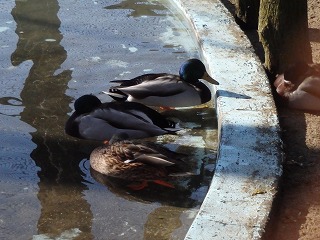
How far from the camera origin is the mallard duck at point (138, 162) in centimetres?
559

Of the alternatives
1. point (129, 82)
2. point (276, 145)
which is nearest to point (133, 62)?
point (129, 82)

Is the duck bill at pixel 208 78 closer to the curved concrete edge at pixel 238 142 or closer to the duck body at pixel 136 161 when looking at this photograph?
the curved concrete edge at pixel 238 142

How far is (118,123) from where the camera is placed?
637cm

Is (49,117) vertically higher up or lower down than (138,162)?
lower down

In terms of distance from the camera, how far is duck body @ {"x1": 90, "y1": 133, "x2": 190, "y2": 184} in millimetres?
5586

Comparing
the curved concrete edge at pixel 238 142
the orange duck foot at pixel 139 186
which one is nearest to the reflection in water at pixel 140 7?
the curved concrete edge at pixel 238 142

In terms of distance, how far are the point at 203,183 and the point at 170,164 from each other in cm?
26

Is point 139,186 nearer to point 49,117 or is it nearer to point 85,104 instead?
point 85,104

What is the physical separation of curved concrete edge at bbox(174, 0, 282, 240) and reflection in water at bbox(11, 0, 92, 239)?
834mm

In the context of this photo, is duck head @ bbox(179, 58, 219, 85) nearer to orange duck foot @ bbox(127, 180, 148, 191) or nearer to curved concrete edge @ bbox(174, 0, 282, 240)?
curved concrete edge @ bbox(174, 0, 282, 240)

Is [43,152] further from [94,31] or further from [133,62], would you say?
[94,31]

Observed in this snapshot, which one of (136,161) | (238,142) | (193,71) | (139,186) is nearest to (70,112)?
(193,71)

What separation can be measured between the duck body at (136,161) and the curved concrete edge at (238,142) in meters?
0.37

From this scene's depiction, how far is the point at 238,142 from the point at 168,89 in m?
1.61
